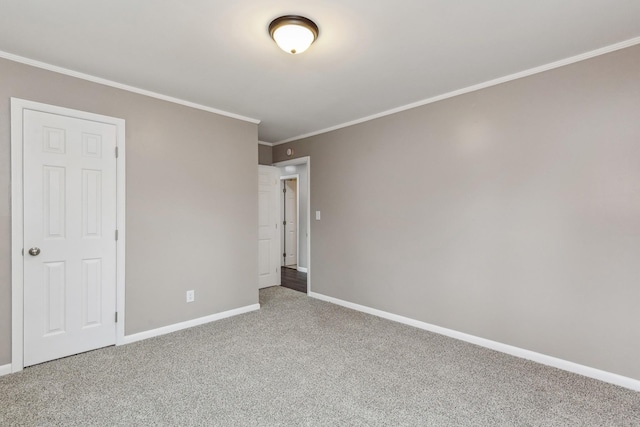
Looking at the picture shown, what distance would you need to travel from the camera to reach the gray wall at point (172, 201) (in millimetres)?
2568

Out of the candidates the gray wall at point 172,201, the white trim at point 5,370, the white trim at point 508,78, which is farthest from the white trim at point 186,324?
the white trim at point 508,78

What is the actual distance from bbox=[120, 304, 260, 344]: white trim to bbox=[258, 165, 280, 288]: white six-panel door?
119 cm

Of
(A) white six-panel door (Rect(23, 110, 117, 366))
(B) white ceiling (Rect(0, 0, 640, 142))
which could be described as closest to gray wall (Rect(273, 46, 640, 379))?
(B) white ceiling (Rect(0, 0, 640, 142))

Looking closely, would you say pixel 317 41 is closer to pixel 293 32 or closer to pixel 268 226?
pixel 293 32

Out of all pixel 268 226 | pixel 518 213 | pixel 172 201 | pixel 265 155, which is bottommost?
pixel 268 226

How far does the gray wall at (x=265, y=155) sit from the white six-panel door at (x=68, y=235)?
2.54 metres

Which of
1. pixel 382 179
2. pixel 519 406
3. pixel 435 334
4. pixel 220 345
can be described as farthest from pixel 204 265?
pixel 519 406

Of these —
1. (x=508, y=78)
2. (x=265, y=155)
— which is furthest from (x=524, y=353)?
(x=265, y=155)

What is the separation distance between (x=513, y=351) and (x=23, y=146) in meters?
4.48

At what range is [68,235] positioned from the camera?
2727mm

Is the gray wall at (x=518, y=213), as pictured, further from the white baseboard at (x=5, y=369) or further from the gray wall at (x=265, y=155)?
the white baseboard at (x=5, y=369)

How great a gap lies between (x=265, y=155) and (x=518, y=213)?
387cm

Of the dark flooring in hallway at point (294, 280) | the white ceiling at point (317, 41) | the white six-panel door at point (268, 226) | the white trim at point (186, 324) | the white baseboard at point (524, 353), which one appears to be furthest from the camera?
the dark flooring in hallway at point (294, 280)

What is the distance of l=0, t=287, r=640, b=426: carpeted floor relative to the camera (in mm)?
1955
